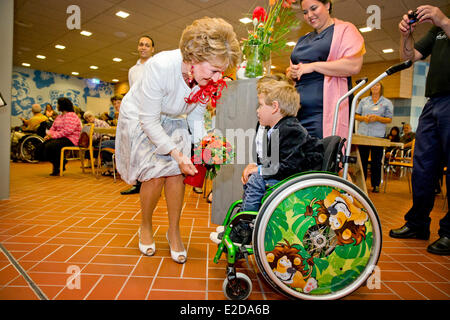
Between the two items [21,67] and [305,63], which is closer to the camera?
[305,63]

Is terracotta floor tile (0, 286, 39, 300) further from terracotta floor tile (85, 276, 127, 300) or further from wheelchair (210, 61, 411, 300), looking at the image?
wheelchair (210, 61, 411, 300)

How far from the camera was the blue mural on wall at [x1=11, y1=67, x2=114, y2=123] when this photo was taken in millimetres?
11664

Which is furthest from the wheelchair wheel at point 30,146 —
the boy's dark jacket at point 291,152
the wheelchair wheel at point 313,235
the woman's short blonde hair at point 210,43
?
the wheelchair wheel at point 313,235

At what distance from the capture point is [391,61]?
8.28m

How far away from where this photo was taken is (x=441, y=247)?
180 centimetres

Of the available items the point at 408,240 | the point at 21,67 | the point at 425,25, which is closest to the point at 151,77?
the point at 408,240

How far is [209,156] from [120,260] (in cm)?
77

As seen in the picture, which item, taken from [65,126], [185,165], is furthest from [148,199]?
[65,126]

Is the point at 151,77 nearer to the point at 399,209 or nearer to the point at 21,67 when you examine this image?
the point at 399,209

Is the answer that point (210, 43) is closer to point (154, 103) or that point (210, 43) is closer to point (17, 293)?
point (154, 103)

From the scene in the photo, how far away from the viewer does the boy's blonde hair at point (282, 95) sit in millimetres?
1336

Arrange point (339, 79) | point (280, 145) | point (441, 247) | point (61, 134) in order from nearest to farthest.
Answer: point (280, 145) < point (339, 79) < point (441, 247) < point (61, 134)

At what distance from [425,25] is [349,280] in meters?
6.67

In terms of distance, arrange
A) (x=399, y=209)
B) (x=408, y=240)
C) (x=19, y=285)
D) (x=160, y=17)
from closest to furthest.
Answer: (x=19, y=285), (x=408, y=240), (x=399, y=209), (x=160, y=17)
